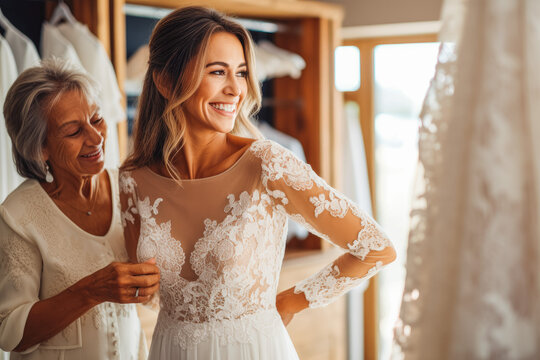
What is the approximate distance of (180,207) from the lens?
140 cm

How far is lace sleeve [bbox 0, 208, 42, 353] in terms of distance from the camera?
142 cm

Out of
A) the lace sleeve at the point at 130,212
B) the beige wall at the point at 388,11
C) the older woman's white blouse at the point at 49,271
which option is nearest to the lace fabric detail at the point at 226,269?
the lace sleeve at the point at 130,212

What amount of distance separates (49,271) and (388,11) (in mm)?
2911

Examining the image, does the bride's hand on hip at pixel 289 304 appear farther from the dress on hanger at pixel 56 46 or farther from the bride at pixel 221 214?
the dress on hanger at pixel 56 46

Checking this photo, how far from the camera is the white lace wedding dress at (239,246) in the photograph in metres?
1.29

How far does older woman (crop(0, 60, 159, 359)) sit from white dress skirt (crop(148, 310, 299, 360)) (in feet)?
0.48

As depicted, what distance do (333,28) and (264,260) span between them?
249cm

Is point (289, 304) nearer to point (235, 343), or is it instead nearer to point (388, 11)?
point (235, 343)

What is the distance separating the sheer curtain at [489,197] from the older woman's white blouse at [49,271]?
1.10 meters

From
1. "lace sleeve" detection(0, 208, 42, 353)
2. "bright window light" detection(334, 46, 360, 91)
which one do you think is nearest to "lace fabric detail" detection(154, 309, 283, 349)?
"lace sleeve" detection(0, 208, 42, 353)

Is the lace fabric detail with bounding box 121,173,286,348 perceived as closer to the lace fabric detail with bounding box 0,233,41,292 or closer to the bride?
the bride

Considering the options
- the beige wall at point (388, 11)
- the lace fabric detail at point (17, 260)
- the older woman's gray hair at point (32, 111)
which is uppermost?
the beige wall at point (388, 11)

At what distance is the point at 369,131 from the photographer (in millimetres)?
4160

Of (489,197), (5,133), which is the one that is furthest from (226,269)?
(5,133)
